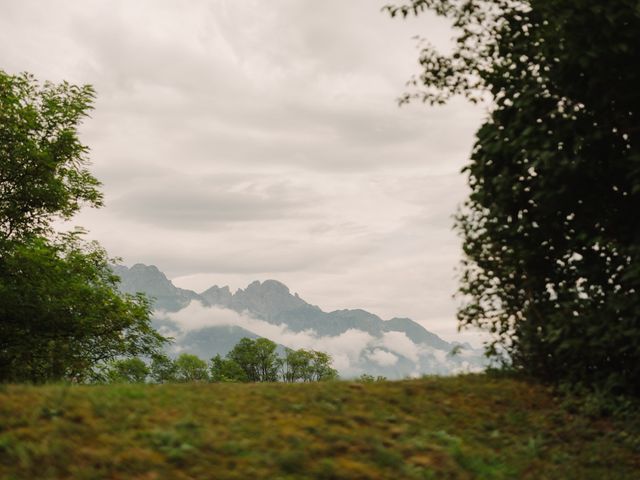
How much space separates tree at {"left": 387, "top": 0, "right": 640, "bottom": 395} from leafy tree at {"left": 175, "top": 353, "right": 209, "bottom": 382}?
88.5 m

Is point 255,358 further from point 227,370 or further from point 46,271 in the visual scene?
point 46,271

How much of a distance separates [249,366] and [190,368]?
31.8 ft

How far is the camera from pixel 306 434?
821cm

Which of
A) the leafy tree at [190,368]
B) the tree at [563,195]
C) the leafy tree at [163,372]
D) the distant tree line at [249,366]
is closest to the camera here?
the tree at [563,195]

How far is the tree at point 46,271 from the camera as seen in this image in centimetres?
2475

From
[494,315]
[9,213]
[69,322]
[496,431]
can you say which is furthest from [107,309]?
[496,431]

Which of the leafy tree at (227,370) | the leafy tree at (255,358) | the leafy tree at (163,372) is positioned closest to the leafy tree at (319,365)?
the leafy tree at (255,358)

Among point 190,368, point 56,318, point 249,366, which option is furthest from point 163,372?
point 56,318

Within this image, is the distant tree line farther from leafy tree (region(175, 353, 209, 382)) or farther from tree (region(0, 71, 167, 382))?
tree (region(0, 71, 167, 382))

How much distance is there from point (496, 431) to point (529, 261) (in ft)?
Answer: 13.0

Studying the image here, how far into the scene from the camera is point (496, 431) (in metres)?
9.85

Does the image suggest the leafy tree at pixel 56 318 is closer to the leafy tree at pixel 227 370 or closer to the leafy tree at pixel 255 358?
the leafy tree at pixel 227 370

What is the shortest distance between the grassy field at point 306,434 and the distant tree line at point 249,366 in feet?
263

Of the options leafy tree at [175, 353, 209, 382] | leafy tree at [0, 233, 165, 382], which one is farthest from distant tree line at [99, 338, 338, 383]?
leafy tree at [0, 233, 165, 382]
